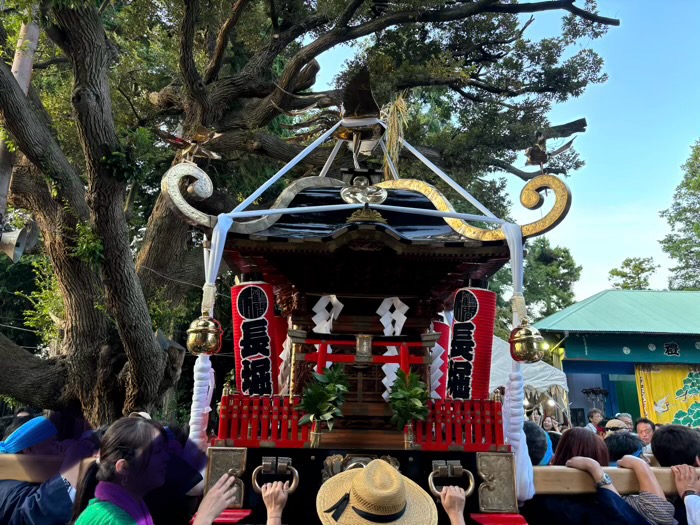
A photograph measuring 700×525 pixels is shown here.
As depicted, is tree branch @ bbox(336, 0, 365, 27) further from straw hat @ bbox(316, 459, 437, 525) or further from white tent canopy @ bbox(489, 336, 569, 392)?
straw hat @ bbox(316, 459, 437, 525)

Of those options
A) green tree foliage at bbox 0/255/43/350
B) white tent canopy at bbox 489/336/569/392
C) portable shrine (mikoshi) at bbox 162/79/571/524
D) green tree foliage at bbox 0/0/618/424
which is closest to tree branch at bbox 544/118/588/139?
green tree foliage at bbox 0/0/618/424

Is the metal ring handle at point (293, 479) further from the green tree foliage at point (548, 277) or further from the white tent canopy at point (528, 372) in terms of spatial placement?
the green tree foliage at point (548, 277)

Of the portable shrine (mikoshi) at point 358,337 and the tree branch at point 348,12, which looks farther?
the tree branch at point 348,12

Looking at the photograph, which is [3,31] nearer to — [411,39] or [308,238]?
Answer: [308,238]

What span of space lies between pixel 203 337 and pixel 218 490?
1521 millimetres

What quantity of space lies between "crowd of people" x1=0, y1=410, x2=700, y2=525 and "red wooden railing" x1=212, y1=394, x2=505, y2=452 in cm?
39

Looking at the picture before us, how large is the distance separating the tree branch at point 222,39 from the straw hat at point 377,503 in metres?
9.18

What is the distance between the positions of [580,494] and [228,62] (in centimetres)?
1247

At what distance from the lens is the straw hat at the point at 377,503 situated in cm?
189

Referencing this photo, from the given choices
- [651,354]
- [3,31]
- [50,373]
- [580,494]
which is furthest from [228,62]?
[651,354]

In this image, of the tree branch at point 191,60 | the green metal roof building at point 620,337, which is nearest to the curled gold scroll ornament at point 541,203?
the tree branch at point 191,60

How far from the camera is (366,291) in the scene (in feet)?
16.0

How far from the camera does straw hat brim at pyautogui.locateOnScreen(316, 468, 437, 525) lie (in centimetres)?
194

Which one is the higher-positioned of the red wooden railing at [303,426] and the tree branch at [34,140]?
the tree branch at [34,140]
